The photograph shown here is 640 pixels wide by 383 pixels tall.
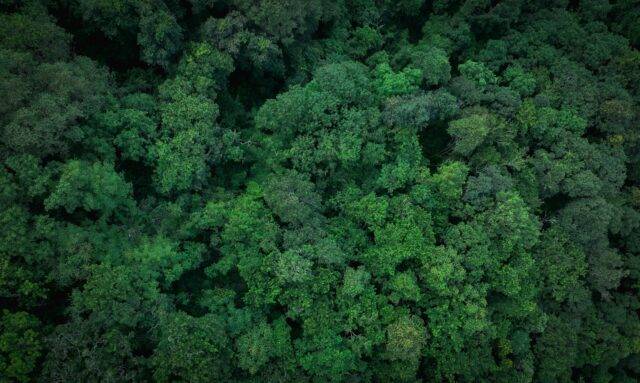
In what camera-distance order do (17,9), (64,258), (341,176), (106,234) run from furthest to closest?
(341,176) → (17,9) → (106,234) → (64,258)

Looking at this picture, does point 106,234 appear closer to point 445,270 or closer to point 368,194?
point 368,194

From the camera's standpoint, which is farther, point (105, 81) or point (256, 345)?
point (105, 81)

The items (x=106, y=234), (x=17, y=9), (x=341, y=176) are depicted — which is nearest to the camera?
(x=106, y=234)

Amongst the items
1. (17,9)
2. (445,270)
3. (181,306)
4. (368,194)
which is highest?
(17,9)

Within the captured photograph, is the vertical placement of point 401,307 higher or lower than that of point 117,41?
lower

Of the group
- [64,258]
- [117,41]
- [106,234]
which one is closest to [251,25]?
[117,41]

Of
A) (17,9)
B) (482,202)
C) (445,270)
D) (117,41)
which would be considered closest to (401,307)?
(445,270)

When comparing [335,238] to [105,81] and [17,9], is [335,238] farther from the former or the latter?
[17,9]
